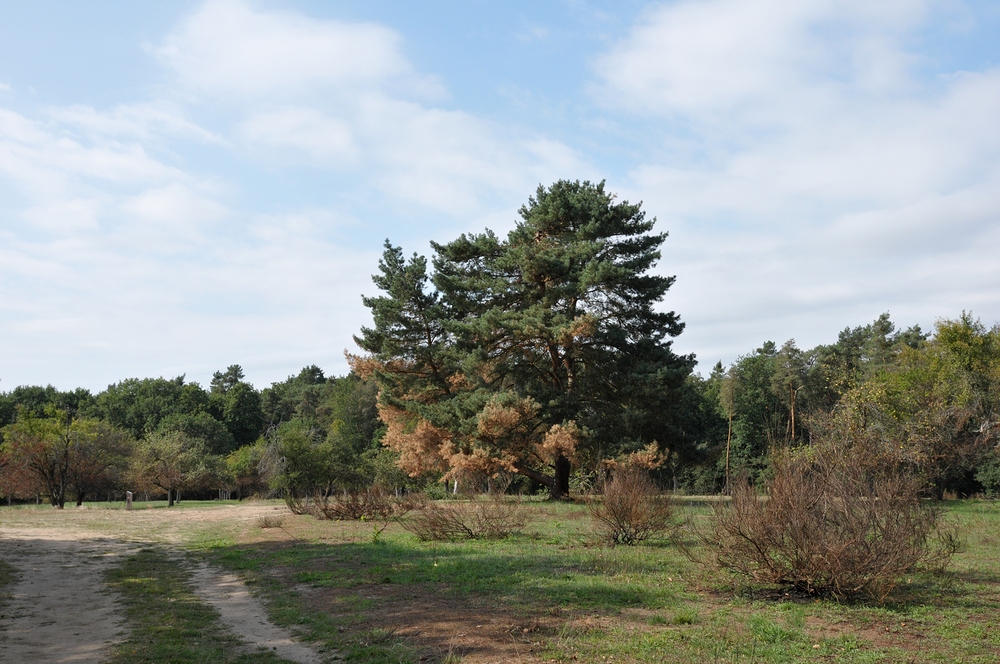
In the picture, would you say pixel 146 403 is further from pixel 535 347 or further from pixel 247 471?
pixel 535 347

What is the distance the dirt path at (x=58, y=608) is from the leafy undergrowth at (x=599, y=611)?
216cm

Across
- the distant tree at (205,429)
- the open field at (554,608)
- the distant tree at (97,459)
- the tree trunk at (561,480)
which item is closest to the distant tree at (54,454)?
the distant tree at (97,459)

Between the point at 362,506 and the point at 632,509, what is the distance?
12.3 m

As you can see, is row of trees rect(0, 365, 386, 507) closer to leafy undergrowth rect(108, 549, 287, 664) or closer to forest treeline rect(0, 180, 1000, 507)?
forest treeline rect(0, 180, 1000, 507)

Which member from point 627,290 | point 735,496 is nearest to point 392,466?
point 627,290

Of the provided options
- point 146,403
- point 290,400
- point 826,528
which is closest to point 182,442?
point 146,403

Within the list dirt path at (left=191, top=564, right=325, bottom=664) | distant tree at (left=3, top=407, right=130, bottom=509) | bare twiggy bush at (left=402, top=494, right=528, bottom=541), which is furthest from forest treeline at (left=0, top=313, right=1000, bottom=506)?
dirt path at (left=191, top=564, right=325, bottom=664)

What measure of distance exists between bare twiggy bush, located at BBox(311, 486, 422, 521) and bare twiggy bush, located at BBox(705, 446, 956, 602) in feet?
47.3

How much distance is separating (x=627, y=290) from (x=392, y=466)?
16413mm

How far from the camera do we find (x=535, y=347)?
32.7 metres

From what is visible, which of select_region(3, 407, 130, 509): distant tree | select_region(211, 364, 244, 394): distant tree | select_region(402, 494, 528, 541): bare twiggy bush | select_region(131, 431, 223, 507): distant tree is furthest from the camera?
select_region(211, 364, 244, 394): distant tree

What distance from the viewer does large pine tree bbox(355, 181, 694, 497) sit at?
97.2ft

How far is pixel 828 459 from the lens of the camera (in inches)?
386

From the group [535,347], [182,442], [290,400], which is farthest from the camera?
[290,400]
